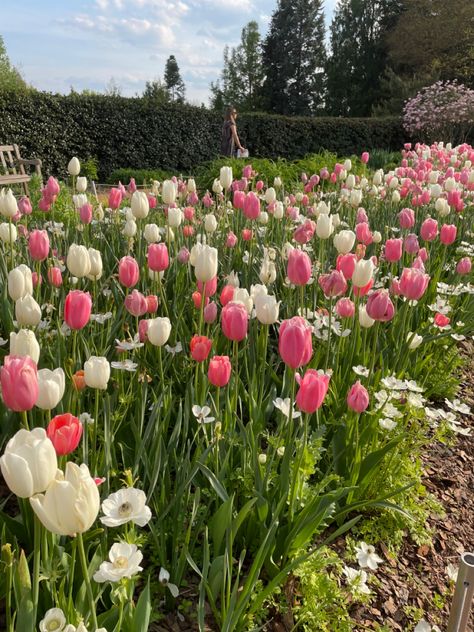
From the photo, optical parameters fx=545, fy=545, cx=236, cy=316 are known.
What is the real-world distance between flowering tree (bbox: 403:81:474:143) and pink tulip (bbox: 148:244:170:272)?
15.8 metres

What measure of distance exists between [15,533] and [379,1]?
156 feet

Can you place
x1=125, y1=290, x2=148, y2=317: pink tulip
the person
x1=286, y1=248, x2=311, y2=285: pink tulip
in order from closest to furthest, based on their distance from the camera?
x1=286, y1=248, x2=311, y2=285: pink tulip → x1=125, y1=290, x2=148, y2=317: pink tulip → the person

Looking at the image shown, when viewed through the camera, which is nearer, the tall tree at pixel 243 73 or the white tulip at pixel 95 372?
the white tulip at pixel 95 372

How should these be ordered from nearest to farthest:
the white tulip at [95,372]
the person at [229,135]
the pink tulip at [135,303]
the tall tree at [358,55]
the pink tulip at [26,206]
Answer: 1. the white tulip at [95,372]
2. the pink tulip at [135,303]
3. the pink tulip at [26,206]
4. the person at [229,135]
5. the tall tree at [358,55]

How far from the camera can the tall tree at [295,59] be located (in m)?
42.2

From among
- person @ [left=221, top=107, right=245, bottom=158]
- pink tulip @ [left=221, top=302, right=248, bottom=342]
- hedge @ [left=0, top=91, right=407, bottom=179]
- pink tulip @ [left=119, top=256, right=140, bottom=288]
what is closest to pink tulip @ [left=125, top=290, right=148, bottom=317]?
pink tulip @ [left=119, top=256, right=140, bottom=288]

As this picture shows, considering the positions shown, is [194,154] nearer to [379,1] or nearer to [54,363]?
[54,363]

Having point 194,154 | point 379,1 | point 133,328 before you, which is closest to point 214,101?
point 379,1

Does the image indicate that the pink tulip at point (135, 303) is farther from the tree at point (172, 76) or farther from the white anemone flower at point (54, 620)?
the tree at point (172, 76)

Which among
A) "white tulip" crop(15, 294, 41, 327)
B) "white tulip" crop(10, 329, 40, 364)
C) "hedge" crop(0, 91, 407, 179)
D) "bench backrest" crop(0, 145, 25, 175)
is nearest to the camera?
"white tulip" crop(10, 329, 40, 364)

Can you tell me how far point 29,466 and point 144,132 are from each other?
55.1 ft

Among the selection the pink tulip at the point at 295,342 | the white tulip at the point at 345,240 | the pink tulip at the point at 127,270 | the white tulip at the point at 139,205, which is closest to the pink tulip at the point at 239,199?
the white tulip at the point at 139,205

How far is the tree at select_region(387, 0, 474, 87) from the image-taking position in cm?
2772

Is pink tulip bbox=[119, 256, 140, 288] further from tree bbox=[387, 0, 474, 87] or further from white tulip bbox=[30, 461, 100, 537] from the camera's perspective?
tree bbox=[387, 0, 474, 87]
